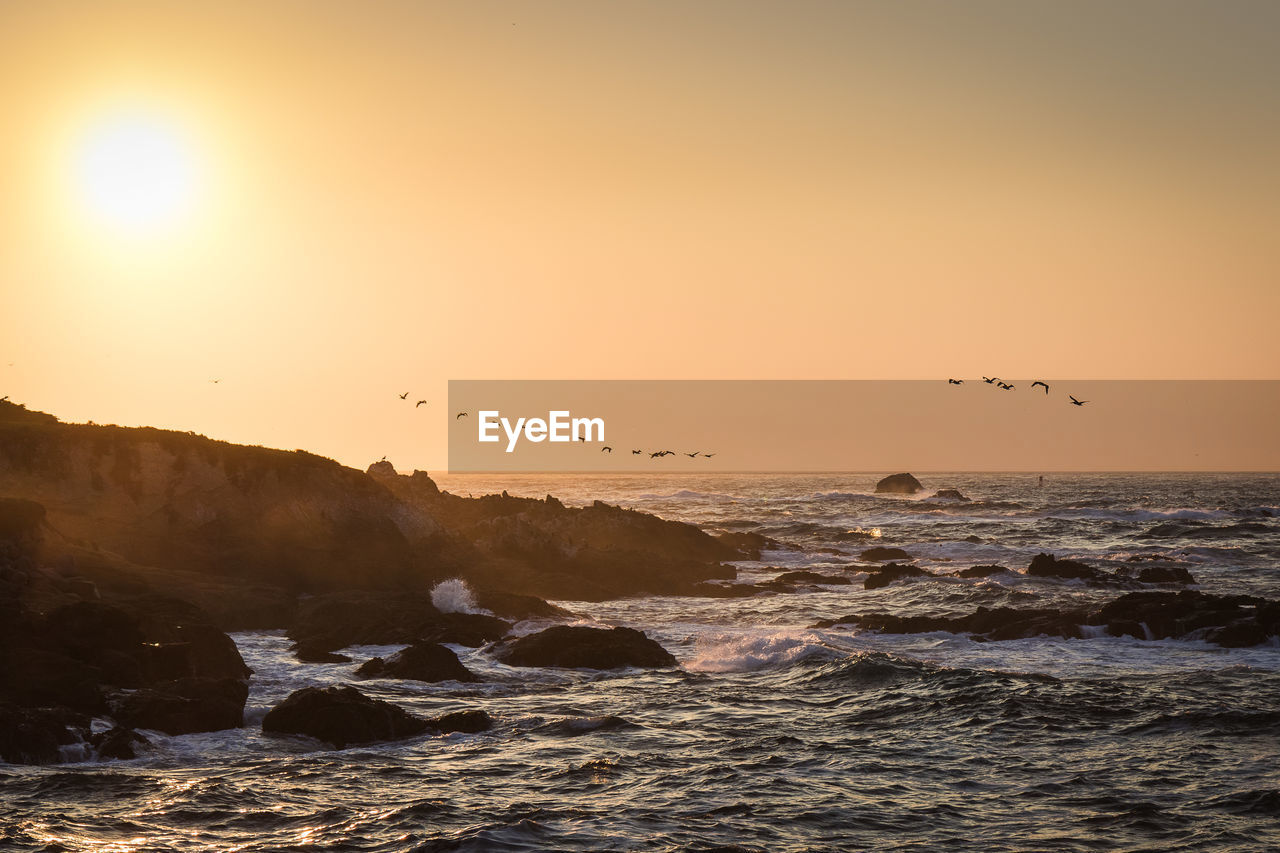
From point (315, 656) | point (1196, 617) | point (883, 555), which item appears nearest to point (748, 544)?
point (883, 555)

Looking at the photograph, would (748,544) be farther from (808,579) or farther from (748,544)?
(808,579)

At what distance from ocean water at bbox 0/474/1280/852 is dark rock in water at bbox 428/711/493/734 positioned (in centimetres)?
62

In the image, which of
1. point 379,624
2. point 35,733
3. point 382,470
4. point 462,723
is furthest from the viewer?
point 382,470

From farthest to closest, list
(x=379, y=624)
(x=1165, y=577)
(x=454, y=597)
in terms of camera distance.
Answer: (x=1165, y=577), (x=454, y=597), (x=379, y=624)

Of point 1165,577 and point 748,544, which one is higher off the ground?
point 748,544

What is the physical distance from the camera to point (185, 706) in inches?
944

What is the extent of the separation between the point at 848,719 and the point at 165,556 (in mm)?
28049

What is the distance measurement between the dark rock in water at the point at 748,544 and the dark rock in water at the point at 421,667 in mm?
43276

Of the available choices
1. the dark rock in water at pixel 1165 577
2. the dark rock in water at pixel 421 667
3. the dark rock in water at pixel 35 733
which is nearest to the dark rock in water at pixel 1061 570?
the dark rock in water at pixel 1165 577

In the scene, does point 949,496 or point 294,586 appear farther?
point 949,496

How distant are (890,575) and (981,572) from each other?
16.8 feet

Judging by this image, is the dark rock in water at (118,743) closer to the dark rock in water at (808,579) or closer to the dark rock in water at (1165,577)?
the dark rock in water at (808,579)

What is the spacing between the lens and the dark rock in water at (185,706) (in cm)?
2344

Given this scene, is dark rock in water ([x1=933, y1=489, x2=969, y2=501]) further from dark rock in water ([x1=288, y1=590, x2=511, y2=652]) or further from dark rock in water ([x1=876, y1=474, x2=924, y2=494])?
dark rock in water ([x1=288, y1=590, x2=511, y2=652])
